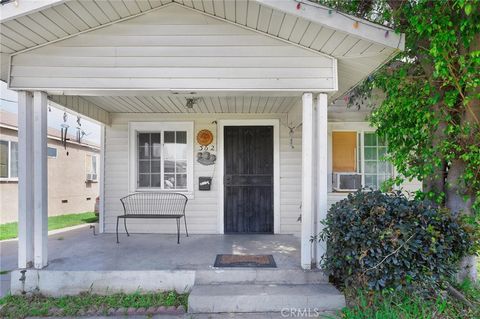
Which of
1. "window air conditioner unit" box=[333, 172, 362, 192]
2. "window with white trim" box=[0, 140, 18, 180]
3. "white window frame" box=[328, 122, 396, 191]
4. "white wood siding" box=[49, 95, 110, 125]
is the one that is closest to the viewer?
"white wood siding" box=[49, 95, 110, 125]

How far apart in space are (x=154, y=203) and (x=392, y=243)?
408cm

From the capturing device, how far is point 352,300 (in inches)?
117

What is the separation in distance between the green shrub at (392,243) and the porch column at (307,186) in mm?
313

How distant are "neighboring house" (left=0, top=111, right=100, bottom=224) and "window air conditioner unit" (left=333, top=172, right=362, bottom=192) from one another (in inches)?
234

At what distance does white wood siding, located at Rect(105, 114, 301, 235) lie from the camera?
541cm

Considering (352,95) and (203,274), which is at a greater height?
(352,95)

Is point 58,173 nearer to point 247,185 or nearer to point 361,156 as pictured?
point 247,185

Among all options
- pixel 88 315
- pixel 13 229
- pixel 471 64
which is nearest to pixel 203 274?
Result: pixel 88 315

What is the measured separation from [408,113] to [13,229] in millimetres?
8634

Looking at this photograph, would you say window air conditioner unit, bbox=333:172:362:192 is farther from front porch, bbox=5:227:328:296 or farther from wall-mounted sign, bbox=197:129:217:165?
wall-mounted sign, bbox=197:129:217:165

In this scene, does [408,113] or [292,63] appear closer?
[292,63]

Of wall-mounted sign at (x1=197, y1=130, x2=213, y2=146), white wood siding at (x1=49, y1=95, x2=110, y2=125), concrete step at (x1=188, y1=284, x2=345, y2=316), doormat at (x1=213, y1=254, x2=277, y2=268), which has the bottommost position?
concrete step at (x1=188, y1=284, x2=345, y2=316)

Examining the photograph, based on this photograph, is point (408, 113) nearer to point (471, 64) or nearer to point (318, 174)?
point (471, 64)

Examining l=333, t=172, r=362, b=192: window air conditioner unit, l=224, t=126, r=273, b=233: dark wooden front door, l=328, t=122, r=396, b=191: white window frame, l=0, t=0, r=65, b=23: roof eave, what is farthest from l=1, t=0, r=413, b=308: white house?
l=333, t=172, r=362, b=192: window air conditioner unit
